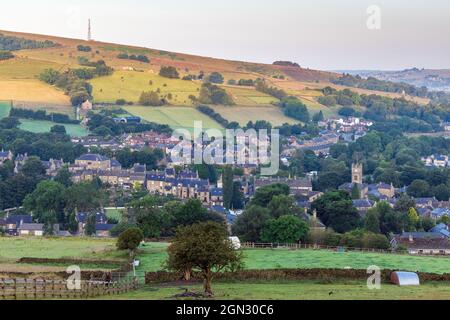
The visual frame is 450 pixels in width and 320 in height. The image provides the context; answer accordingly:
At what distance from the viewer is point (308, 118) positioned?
11944 centimetres

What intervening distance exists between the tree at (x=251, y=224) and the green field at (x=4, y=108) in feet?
201

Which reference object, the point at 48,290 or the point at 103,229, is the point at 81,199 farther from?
the point at 48,290

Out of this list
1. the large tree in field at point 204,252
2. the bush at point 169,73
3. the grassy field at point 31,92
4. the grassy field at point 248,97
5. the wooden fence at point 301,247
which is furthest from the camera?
the bush at point 169,73

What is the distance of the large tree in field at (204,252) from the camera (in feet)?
85.3

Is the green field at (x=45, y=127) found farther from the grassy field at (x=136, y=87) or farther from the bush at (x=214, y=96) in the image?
the bush at (x=214, y=96)

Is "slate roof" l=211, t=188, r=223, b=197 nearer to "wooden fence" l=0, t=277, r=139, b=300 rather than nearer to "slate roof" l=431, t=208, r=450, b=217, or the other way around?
"slate roof" l=431, t=208, r=450, b=217

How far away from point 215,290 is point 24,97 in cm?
8461

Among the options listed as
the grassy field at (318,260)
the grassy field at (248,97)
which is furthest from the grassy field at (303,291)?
the grassy field at (248,97)

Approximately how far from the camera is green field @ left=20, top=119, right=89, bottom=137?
95.1 m

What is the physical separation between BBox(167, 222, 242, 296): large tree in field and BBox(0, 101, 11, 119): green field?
75.8 metres

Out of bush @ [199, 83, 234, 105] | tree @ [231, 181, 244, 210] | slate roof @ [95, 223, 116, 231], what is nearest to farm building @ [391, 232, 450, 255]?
slate roof @ [95, 223, 116, 231]

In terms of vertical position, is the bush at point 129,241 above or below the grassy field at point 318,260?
above

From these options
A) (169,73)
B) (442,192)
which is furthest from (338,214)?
(169,73)
